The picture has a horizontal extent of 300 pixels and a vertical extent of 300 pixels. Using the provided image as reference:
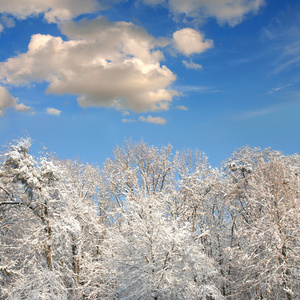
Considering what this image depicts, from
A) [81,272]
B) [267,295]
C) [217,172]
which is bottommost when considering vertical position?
[267,295]

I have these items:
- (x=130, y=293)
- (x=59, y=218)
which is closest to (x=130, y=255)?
(x=130, y=293)

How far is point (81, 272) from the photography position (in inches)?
773

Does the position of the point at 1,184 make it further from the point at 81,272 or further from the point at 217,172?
the point at 217,172

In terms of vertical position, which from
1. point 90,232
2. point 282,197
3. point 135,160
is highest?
point 135,160

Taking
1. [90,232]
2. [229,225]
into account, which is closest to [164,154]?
[229,225]

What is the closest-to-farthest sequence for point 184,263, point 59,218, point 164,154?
point 184,263
point 59,218
point 164,154

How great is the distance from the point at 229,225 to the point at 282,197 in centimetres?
889

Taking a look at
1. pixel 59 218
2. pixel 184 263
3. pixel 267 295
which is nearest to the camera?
pixel 184 263

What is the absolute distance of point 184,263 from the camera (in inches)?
597

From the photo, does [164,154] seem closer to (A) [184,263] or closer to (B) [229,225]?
(B) [229,225]

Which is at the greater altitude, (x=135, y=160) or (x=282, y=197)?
(x=135, y=160)

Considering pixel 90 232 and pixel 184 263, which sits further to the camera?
pixel 90 232

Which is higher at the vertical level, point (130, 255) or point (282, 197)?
point (282, 197)

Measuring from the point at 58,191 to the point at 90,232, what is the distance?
158 inches
